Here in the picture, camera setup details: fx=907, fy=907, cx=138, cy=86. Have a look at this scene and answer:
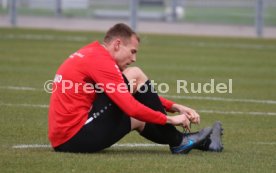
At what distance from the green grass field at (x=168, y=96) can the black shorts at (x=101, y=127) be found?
14 centimetres

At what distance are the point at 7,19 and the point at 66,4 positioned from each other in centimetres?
463

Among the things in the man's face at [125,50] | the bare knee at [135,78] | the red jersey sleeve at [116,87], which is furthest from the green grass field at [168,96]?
the man's face at [125,50]

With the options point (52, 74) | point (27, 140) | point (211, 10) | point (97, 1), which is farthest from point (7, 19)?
point (27, 140)

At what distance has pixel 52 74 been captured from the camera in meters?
17.0

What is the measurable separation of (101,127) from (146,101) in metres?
0.52

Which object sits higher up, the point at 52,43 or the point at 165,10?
the point at 52,43

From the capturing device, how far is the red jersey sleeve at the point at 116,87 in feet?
27.5

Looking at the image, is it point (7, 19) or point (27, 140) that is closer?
point (27, 140)

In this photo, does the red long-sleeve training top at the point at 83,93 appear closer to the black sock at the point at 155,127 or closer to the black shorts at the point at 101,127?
the black shorts at the point at 101,127

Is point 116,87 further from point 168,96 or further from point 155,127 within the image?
point 168,96

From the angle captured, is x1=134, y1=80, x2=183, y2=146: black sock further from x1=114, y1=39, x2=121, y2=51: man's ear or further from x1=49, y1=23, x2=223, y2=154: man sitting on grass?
x1=114, y1=39, x2=121, y2=51: man's ear

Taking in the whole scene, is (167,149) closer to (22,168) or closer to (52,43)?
(22,168)

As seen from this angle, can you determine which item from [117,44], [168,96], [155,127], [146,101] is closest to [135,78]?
[146,101]

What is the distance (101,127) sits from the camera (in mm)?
8555
